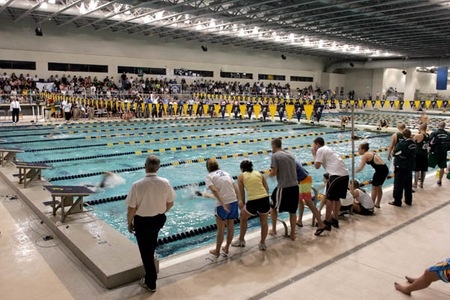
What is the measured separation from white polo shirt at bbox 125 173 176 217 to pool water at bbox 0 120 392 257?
4.94 ft

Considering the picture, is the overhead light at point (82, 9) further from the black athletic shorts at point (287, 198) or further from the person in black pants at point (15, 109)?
the black athletic shorts at point (287, 198)

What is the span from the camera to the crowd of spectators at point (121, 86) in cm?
2133

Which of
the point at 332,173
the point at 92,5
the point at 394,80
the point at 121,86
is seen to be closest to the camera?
the point at 332,173

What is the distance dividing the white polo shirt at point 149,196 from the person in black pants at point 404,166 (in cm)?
411

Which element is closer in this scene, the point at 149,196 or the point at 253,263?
the point at 149,196

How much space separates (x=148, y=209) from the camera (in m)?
3.27

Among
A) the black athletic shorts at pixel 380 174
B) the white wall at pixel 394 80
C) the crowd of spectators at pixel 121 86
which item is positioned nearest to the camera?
the black athletic shorts at pixel 380 174

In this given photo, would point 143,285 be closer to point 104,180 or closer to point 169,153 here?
point 104,180

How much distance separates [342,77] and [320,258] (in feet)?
140

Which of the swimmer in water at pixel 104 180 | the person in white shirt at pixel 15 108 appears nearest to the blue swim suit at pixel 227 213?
the swimmer in water at pixel 104 180

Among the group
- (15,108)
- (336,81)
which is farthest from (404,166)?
(336,81)

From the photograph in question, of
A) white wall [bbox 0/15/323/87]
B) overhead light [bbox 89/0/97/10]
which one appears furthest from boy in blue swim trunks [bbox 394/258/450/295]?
white wall [bbox 0/15/323/87]

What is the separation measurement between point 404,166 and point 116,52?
24217 mm

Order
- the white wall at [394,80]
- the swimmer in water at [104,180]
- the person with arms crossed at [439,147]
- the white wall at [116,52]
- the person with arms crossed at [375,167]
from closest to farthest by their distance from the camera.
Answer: the person with arms crossed at [375,167], the person with arms crossed at [439,147], the swimmer in water at [104,180], the white wall at [116,52], the white wall at [394,80]
